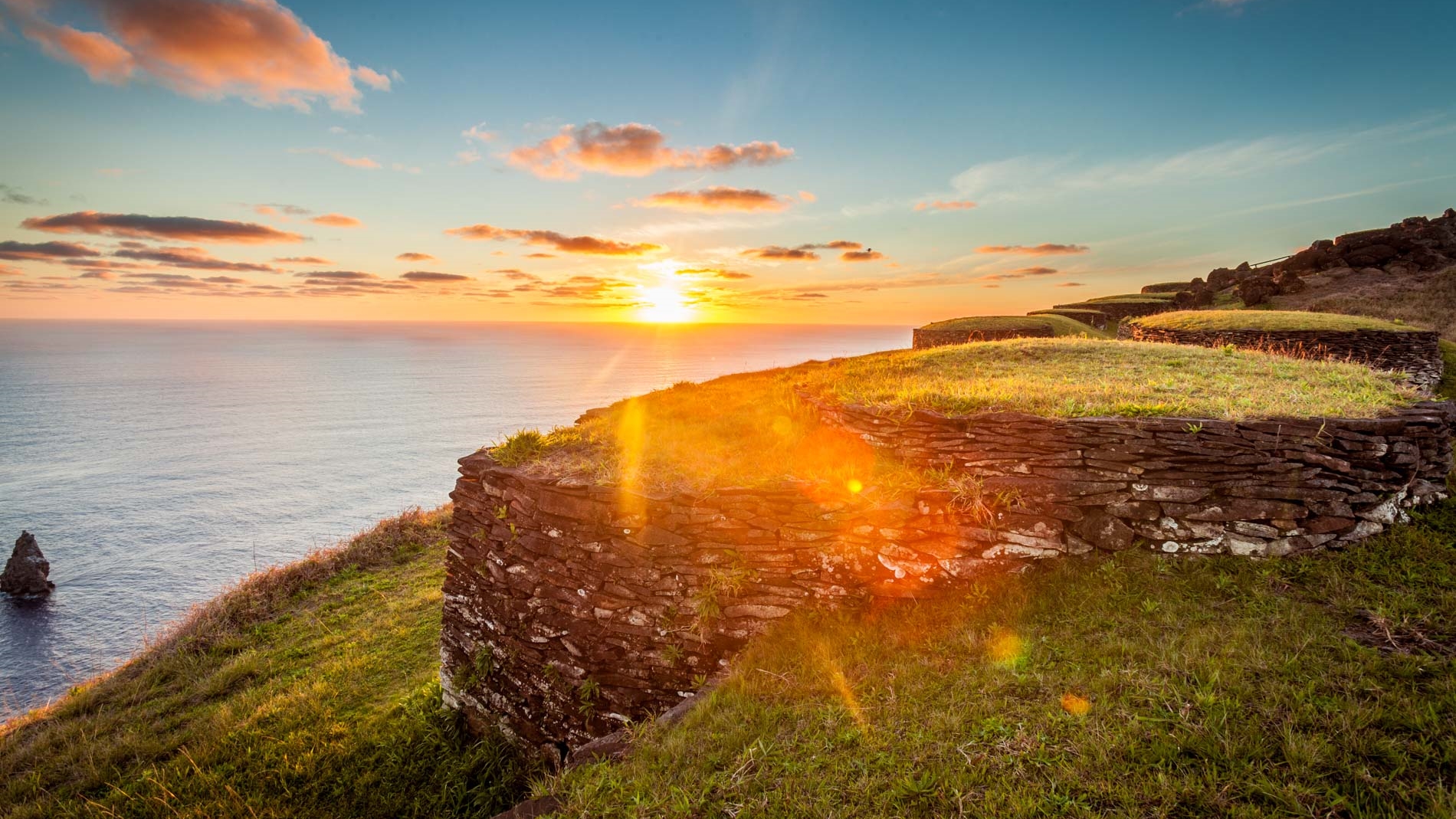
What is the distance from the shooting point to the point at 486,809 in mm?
8078

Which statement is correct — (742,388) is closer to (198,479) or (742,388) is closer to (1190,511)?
(1190,511)

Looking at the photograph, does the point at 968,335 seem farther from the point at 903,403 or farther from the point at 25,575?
the point at 25,575

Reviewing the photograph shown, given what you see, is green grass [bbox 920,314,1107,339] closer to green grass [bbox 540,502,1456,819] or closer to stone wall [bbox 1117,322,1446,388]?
stone wall [bbox 1117,322,1446,388]

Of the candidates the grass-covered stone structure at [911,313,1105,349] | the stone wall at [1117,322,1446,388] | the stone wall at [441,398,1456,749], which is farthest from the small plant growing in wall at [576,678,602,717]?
the grass-covered stone structure at [911,313,1105,349]

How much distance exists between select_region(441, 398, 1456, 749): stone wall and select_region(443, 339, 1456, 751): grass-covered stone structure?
27mm

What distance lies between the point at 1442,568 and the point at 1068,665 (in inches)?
175

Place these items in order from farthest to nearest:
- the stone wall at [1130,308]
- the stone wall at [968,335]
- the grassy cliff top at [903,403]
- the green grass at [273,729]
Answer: the stone wall at [1130,308] < the stone wall at [968,335] < the green grass at [273,729] < the grassy cliff top at [903,403]

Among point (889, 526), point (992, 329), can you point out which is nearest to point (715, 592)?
point (889, 526)

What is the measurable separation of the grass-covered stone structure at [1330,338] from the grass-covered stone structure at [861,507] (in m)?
15.3

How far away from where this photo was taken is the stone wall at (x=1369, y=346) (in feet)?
65.0

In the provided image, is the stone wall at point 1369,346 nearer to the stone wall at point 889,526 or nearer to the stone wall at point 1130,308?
the stone wall at point 889,526

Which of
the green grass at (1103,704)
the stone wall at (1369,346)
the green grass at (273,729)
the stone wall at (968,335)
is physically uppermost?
the stone wall at (968,335)

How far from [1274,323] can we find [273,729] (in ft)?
114

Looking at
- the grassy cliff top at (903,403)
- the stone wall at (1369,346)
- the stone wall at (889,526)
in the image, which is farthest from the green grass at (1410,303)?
the stone wall at (889,526)
